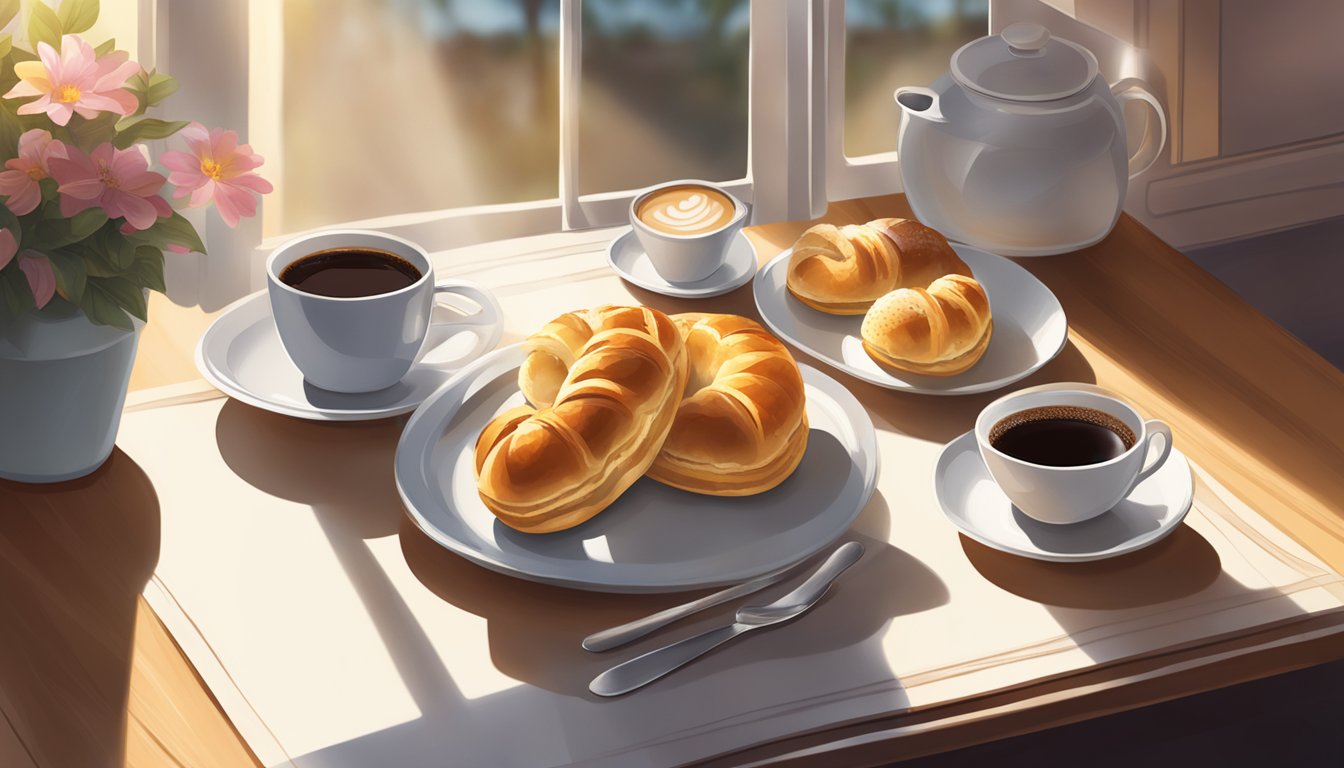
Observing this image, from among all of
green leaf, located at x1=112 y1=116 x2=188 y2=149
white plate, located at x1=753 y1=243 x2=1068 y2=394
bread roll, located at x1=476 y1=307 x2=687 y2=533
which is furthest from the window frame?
bread roll, located at x1=476 y1=307 x2=687 y2=533

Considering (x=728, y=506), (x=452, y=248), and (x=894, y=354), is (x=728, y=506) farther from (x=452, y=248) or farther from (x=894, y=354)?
(x=452, y=248)

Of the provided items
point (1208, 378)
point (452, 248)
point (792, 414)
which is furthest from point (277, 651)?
point (1208, 378)

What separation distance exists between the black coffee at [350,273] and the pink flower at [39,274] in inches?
8.4

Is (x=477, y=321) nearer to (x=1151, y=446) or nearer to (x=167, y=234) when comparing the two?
(x=167, y=234)

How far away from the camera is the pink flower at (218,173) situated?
3.30 ft

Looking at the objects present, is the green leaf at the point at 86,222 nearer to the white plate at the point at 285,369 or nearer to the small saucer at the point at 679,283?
the white plate at the point at 285,369

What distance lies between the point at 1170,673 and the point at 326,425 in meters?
0.69

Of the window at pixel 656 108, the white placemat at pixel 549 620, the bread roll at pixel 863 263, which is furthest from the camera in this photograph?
the window at pixel 656 108

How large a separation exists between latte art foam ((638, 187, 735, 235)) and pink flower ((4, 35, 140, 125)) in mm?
542

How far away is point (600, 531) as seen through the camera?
100cm

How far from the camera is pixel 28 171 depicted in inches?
36.2

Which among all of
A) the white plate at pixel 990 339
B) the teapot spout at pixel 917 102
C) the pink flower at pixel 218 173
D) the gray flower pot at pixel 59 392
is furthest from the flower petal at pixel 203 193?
the teapot spout at pixel 917 102

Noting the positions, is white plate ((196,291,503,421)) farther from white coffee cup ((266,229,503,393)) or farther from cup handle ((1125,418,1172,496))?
cup handle ((1125,418,1172,496))

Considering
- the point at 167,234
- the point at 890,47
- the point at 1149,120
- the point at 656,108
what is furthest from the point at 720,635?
Result: the point at 890,47
